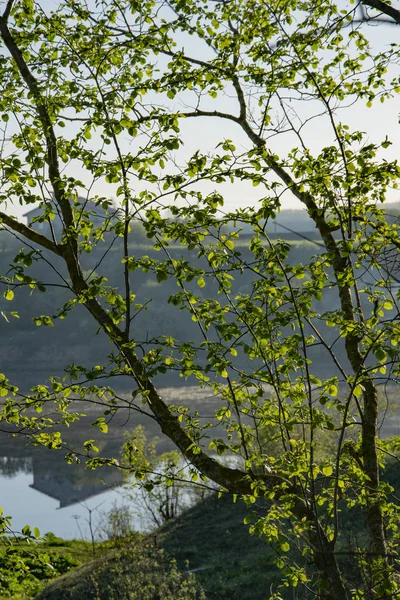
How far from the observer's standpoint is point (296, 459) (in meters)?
4.23

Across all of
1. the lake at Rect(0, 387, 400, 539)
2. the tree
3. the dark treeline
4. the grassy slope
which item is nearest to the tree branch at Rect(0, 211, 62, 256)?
the tree

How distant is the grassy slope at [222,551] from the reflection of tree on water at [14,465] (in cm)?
1889

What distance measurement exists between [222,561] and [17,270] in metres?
9.82

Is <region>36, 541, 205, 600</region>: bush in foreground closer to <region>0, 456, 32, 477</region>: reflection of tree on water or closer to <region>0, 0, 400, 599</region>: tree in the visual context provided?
<region>0, 0, 400, 599</region>: tree

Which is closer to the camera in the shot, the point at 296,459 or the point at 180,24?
the point at 296,459

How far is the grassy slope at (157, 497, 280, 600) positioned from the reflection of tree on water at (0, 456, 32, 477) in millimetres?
18890

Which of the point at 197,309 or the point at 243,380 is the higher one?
the point at 197,309

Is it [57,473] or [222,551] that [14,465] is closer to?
[57,473]

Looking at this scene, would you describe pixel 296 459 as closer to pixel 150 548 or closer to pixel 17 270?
pixel 17 270

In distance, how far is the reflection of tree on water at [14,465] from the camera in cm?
3358

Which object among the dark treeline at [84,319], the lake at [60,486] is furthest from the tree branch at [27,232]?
the dark treeline at [84,319]

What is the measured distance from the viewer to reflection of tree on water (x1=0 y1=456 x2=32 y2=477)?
33.6 metres

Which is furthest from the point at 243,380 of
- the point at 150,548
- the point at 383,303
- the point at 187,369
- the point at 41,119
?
the point at 150,548

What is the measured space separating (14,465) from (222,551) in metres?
23.7
